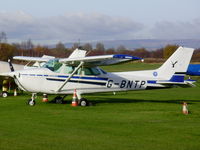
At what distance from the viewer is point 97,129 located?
1075 centimetres

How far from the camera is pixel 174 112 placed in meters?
14.7

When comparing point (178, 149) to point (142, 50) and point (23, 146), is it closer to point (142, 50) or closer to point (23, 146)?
point (23, 146)

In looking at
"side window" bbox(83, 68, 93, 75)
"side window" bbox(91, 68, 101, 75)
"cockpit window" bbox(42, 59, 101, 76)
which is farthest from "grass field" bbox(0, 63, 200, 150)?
"side window" bbox(91, 68, 101, 75)

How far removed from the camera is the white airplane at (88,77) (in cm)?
1716

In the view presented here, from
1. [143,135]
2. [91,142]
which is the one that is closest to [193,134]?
[143,135]

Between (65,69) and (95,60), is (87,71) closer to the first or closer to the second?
(65,69)

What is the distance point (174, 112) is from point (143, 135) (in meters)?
5.05

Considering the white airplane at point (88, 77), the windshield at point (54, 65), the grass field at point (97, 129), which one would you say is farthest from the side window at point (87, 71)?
the grass field at point (97, 129)

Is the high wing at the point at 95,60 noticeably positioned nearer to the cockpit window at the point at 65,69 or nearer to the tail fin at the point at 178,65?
the cockpit window at the point at 65,69

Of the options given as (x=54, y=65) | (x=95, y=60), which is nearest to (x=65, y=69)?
(x=54, y=65)

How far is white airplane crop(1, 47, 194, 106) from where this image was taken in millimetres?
17156

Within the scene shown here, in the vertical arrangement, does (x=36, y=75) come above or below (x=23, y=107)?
above

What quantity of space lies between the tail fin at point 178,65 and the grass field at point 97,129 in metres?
3.16

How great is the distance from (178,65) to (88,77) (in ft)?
12.6
